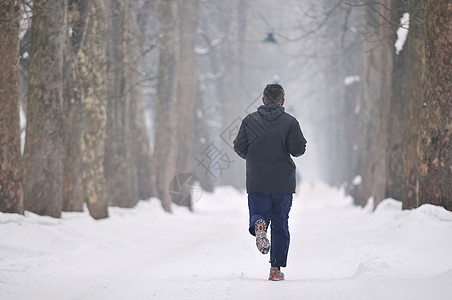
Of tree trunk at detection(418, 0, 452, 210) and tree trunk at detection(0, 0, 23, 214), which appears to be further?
tree trunk at detection(0, 0, 23, 214)

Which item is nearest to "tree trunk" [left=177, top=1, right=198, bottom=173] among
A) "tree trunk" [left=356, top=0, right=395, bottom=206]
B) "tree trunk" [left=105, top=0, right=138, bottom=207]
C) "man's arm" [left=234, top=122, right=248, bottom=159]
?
"tree trunk" [left=356, top=0, right=395, bottom=206]

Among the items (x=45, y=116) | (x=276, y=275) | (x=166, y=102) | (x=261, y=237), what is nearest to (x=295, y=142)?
(x=261, y=237)

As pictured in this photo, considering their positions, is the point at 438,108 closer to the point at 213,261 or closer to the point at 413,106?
the point at 413,106

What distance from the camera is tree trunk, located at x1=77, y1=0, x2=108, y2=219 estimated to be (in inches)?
525

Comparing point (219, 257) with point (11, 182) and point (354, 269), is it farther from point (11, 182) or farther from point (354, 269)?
point (11, 182)

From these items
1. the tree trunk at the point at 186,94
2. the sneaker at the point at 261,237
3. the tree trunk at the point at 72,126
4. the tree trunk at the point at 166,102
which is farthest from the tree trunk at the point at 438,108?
the tree trunk at the point at 186,94

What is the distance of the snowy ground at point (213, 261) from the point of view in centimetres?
603

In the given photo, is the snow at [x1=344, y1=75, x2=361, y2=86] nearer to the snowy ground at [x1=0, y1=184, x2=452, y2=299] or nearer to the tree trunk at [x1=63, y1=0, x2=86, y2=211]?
the snowy ground at [x1=0, y1=184, x2=452, y2=299]

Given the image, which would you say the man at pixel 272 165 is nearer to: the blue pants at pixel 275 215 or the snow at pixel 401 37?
the blue pants at pixel 275 215

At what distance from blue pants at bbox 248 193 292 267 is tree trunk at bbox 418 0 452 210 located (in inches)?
93.8

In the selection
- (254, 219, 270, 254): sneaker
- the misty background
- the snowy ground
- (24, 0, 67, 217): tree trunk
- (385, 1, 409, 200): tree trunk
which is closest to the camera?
the snowy ground

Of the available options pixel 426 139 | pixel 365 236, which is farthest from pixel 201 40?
pixel 426 139

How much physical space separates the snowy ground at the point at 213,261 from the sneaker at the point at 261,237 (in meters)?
0.34

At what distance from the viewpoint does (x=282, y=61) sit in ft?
160
